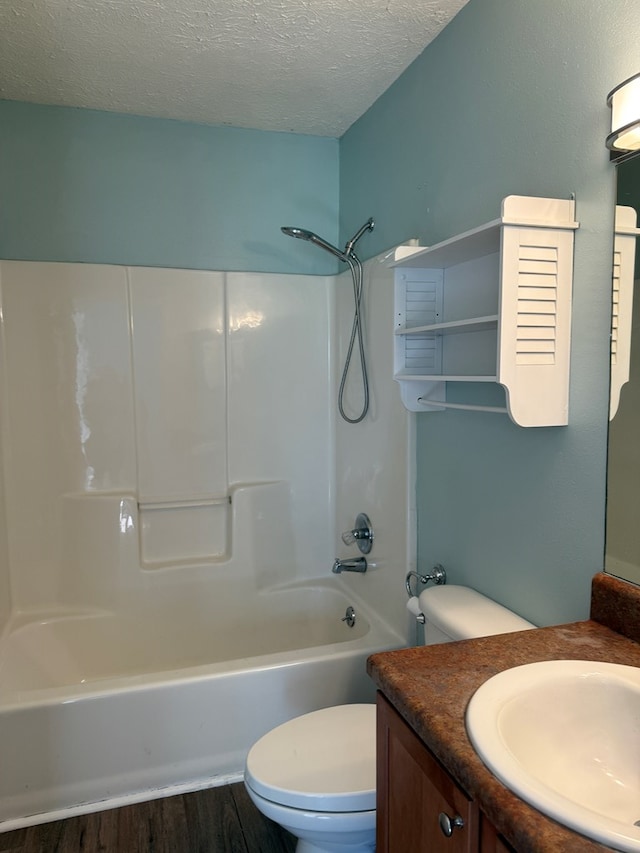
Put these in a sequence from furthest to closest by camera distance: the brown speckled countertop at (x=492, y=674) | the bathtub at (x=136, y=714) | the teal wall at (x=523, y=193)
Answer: the bathtub at (x=136, y=714)
the teal wall at (x=523, y=193)
the brown speckled countertop at (x=492, y=674)

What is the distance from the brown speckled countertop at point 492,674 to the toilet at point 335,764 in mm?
264

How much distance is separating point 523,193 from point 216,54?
1.23m

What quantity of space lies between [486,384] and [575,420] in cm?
37

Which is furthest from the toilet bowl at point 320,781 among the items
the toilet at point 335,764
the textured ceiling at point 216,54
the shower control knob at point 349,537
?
the textured ceiling at point 216,54

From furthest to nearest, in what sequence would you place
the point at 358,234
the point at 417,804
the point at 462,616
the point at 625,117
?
the point at 358,234 → the point at 462,616 → the point at 625,117 → the point at 417,804

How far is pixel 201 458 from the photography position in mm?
2785

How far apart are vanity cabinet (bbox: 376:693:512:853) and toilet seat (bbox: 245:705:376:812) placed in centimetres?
23

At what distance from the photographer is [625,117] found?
47.2 inches

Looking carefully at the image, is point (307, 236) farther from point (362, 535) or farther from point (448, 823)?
point (448, 823)

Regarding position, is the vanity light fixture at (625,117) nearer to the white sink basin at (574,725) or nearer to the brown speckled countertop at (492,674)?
the brown speckled countertop at (492,674)

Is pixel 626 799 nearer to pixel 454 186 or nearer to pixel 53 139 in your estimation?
pixel 454 186

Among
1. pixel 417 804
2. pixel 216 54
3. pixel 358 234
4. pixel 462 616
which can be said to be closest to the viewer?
pixel 417 804

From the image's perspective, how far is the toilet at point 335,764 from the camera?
1.42 meters

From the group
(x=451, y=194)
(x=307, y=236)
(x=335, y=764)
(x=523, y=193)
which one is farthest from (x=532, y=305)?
(x=307, y=236)
